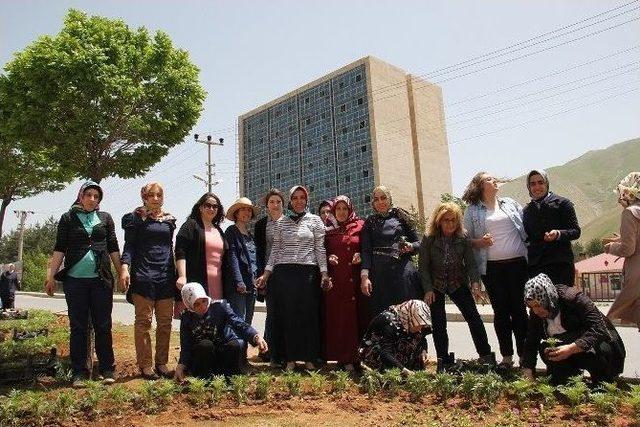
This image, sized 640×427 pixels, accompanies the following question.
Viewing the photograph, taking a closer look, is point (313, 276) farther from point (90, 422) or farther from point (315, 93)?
point (315, 93)

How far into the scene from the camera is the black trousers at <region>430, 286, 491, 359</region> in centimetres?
522

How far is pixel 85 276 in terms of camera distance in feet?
16.8

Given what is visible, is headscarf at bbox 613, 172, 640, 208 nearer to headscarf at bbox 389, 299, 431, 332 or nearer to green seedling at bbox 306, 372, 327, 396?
headscarf at bbox 389, 299, 431, 332

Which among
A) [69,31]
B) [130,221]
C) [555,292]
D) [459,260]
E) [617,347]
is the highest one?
[69,31]

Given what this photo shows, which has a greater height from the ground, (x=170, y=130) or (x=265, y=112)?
(x=265, y=112)

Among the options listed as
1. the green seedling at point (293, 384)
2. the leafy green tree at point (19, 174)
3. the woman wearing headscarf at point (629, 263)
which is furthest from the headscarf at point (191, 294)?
the leafy green tree at point (19, 174)

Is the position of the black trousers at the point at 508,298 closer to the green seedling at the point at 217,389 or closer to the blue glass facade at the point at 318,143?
the green seedling at the point at 217,389

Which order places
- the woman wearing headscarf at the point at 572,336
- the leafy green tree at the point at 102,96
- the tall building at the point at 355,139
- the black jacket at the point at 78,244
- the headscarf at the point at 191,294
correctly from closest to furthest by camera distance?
the woman wearing headscarf at the point at 572,336, the headscarf at the point at 191,294, the black jacket at the point at 78,244, the leafy green tree at the point at 102,96, the tall building at the point at 355,139

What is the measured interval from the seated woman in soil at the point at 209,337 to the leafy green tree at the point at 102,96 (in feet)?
15.4

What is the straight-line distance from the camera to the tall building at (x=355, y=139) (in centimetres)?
4569

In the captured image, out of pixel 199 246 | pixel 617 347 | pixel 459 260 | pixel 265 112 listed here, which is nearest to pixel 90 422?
pixel 199 246

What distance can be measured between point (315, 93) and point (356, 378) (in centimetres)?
4714

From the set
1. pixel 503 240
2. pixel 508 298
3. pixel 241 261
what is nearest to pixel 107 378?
pixel 241 261

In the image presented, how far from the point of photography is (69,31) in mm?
8367
